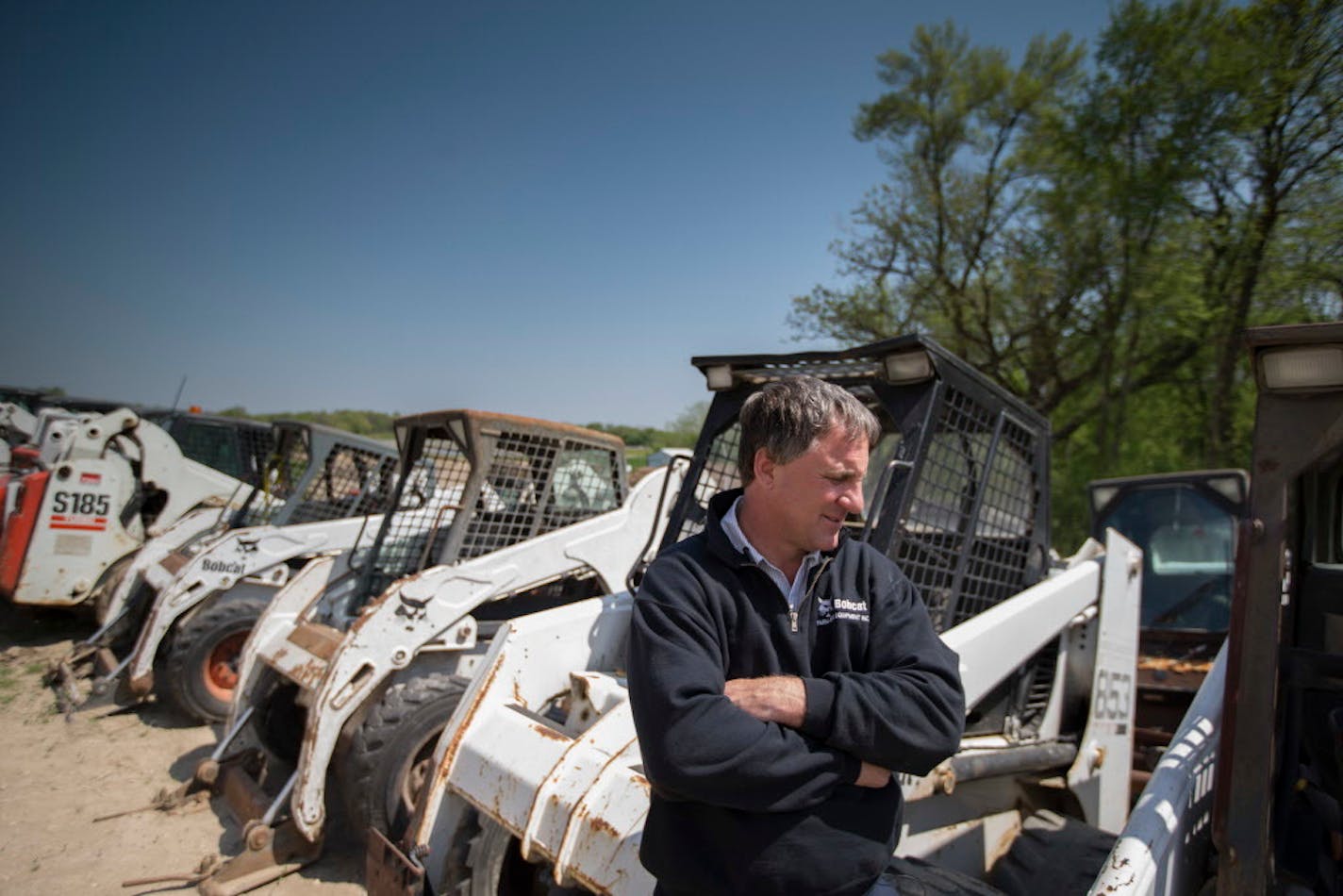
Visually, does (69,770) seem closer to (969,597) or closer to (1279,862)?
(969,597)

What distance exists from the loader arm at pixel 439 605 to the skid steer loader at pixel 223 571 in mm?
1437

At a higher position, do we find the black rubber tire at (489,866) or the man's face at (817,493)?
the man's face at (817,493)

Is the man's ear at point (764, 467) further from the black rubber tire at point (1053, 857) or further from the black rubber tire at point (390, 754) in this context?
the black rubber tire at point (390, 754)

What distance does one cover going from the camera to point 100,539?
7926 mm

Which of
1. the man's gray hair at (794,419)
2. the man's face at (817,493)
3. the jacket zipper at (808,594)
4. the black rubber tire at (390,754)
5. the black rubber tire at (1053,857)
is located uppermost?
the man's gray hair at (794,419)

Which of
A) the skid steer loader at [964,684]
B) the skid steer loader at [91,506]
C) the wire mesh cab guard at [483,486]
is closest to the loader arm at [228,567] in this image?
the wire mesh cab guard at [483,486]

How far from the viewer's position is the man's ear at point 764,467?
165 centimetres

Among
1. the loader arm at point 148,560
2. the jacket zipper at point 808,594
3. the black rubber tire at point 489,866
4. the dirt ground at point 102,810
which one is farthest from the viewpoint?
the loader arm at point 148,560

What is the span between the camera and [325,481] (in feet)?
24.6

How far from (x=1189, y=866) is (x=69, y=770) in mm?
6297

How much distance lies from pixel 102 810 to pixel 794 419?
522 centimetres

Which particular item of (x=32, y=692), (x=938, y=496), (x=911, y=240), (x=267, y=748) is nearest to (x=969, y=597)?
(x=938, y=496)

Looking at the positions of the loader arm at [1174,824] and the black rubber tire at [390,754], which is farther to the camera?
the black rubber tire at [390,754]

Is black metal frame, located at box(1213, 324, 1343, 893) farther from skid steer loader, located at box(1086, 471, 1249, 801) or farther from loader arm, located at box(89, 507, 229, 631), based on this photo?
loader arm, located at box(89, 507, 229, 631)
